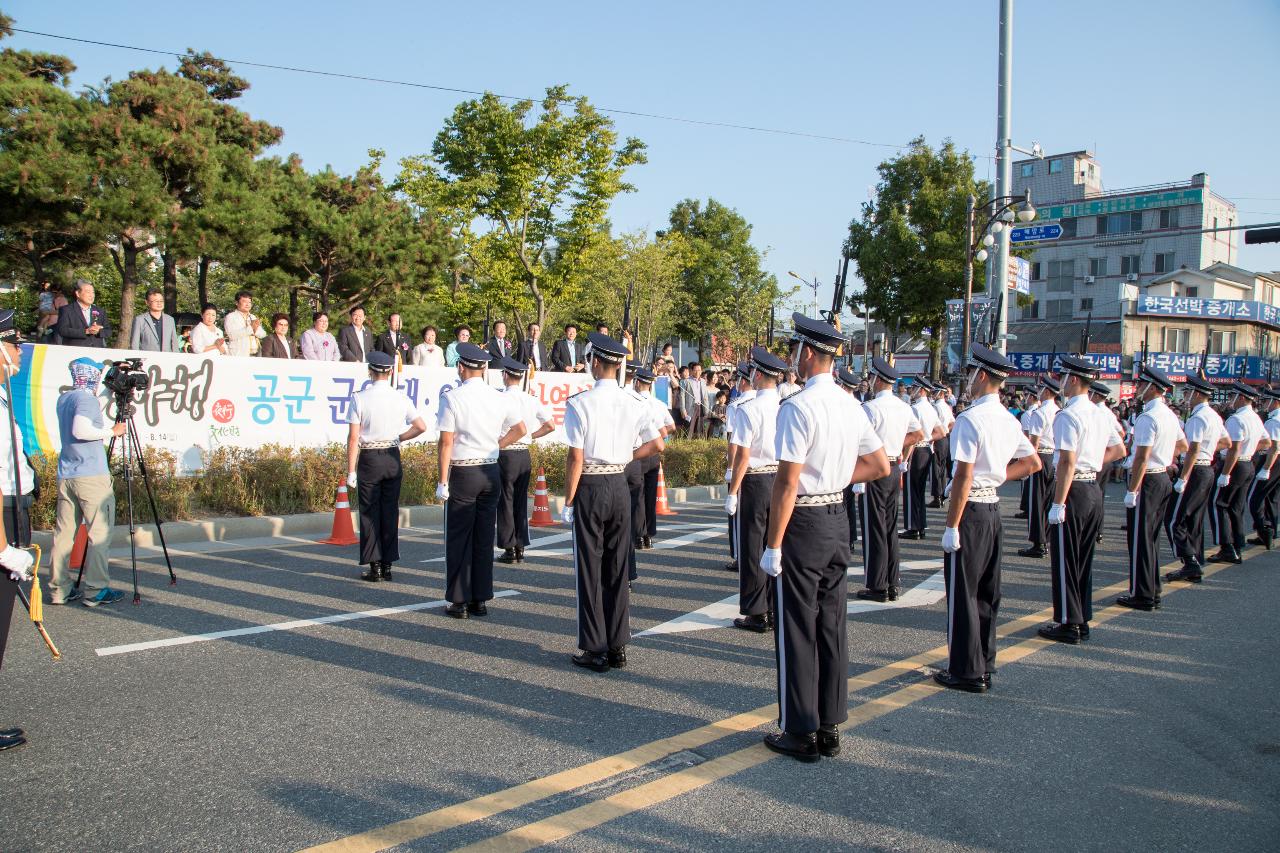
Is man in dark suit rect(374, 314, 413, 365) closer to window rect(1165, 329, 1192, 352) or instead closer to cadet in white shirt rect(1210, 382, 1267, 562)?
cadet in white shirt rect(1210, 382, 1267, 562)

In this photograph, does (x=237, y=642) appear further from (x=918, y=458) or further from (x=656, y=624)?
(x=918, y=458)

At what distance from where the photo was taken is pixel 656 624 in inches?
273

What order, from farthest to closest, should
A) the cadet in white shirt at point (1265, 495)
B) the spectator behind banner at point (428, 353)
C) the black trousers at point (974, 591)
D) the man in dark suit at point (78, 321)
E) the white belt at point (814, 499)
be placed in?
the spectator behind banner at point (428, 353)
the cadet in white shirt at point (1265, 495)
the man in dark suit at point (78, 321)
the black trousers at point (974, 591)
the white belt at point (814, 499)

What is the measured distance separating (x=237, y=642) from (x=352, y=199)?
18133 mm

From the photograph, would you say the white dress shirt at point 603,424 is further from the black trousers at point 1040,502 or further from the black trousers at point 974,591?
the black trousers at point 1040,502

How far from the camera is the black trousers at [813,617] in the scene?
14.6 ft

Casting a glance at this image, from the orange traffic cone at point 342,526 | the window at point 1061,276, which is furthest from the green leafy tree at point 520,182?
the window at point 1061,276

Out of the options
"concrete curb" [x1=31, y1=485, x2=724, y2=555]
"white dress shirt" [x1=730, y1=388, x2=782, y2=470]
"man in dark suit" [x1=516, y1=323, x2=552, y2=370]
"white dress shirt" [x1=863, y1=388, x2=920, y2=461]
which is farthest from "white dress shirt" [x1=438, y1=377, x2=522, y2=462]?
"man in dark suit" [x1=516, y1=323, x2=552, y2=370]

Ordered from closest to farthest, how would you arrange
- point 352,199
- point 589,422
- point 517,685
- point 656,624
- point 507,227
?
point 517,685 < point 589,422 < point 656,624 < point 352,199 < point 507,227

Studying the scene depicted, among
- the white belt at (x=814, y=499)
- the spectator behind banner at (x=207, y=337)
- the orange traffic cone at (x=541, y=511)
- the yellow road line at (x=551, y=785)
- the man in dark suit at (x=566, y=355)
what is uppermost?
the man in dark suit at (x=566, y=355)

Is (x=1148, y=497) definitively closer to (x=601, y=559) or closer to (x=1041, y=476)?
(x=1041, y=476)

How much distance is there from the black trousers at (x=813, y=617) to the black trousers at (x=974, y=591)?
52.6 inches

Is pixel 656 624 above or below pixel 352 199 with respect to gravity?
below

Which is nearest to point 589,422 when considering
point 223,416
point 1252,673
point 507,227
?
point 1252,673
